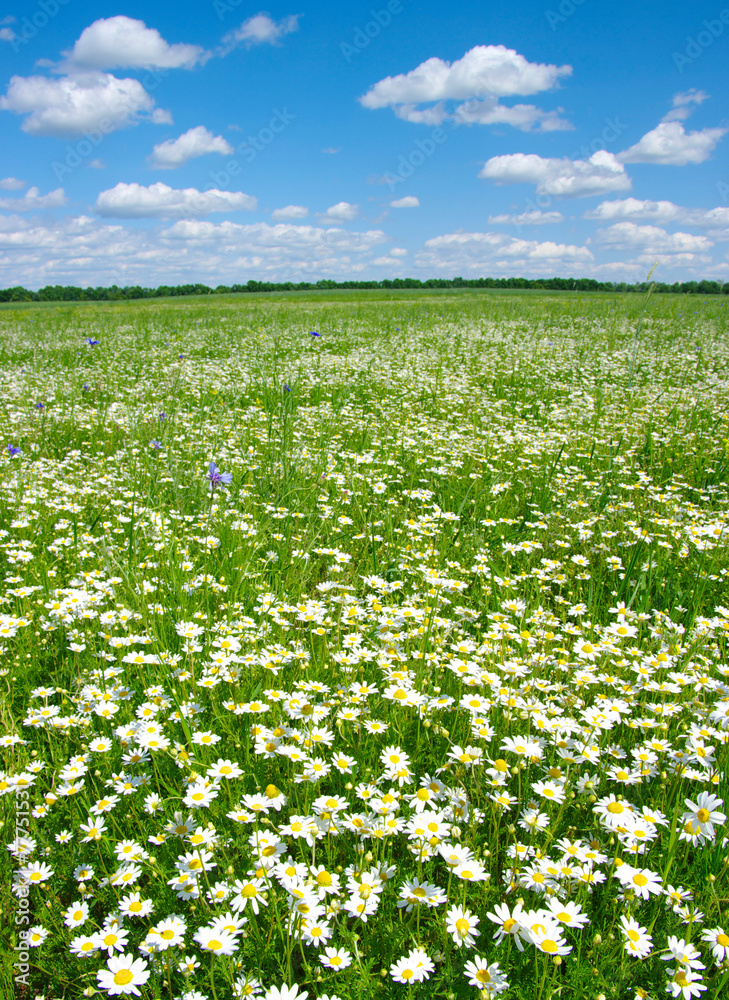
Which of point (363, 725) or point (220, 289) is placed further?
point (220, 289)

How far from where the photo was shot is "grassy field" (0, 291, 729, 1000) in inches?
61.1

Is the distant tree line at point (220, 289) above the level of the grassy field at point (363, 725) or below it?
above

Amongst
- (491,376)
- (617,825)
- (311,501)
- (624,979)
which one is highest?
(491,376)

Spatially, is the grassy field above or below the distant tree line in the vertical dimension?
below

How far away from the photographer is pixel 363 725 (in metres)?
2.29

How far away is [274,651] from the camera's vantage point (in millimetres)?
2629

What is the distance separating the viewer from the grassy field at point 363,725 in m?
1.55

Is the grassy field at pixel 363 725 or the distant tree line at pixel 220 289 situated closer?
the grassy field at pixel 363 725

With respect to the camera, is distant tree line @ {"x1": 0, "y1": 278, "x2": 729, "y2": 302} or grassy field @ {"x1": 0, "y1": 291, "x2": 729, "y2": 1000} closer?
grassy field @ {"x1": 0, "y1": 291, "x2": 729, "y2": 1000}

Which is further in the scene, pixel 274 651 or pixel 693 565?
pixel 693 565

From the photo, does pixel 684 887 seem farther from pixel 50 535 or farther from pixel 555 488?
pixel 50 535

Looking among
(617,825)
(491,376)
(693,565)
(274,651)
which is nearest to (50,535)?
(274,651)

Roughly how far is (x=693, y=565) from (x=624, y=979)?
2.97 m

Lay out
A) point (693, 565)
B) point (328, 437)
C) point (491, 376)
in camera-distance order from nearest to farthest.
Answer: point (693, 565), point (328, 437), point (491, 376)
